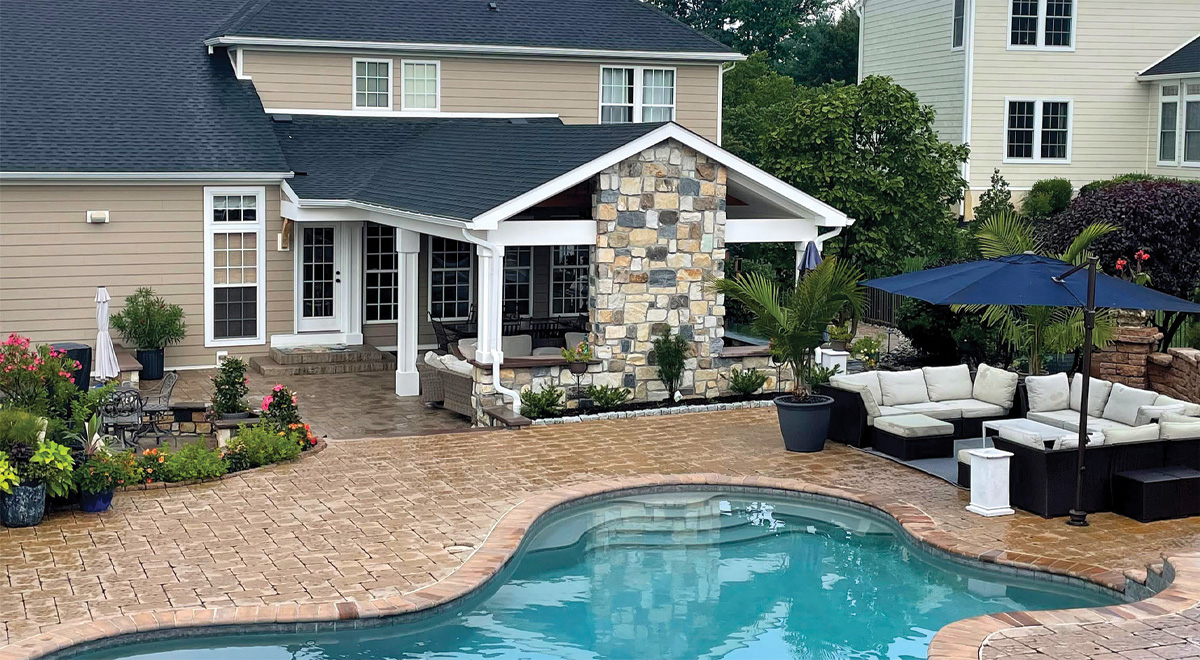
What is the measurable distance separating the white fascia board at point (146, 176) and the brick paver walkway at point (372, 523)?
680 cm

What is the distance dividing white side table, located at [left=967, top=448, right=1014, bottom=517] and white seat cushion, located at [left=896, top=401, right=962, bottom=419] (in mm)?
2487

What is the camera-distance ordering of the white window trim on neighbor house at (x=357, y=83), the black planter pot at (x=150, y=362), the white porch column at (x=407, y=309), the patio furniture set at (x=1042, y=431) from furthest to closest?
the white window trim on neighbor house at (x=357, y=83) < the black planter pot at (x=150, y=362) < the white porch column at (x=407, y=309) < the patio furniture set at (x=1042, y=431)

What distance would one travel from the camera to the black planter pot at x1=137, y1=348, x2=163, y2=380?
20.7m

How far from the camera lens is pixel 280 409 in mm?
15742

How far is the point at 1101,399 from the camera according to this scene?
1519 centimetres

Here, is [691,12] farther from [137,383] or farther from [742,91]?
[137,383]

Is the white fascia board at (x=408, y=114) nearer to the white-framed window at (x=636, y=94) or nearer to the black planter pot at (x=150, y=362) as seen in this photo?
the white-framed window at (x=636, y=94)

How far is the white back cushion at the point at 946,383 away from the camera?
16375 mm

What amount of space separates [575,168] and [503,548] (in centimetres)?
641

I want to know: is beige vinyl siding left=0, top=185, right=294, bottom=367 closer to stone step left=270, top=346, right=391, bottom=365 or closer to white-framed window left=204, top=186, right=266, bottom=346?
white-framed window left=204, top=186, right=266, bottom=346

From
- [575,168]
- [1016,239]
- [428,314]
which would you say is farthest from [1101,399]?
[428,314]

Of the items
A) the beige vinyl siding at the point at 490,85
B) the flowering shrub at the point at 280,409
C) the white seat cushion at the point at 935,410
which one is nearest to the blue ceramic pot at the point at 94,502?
the flowering shrub at the point at 280,409

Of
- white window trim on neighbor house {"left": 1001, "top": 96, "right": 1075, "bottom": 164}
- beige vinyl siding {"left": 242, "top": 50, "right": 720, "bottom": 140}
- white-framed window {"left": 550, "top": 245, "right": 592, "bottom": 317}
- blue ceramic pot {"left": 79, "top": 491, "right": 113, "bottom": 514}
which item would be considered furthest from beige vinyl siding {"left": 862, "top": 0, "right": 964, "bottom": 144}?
blue ceramic pot {"left": 79, "top": 491, "right": 113, "bottom": 514}

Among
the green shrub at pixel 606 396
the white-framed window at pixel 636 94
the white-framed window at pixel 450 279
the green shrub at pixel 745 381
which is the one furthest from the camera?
the white-framed window at pixel 636 94
